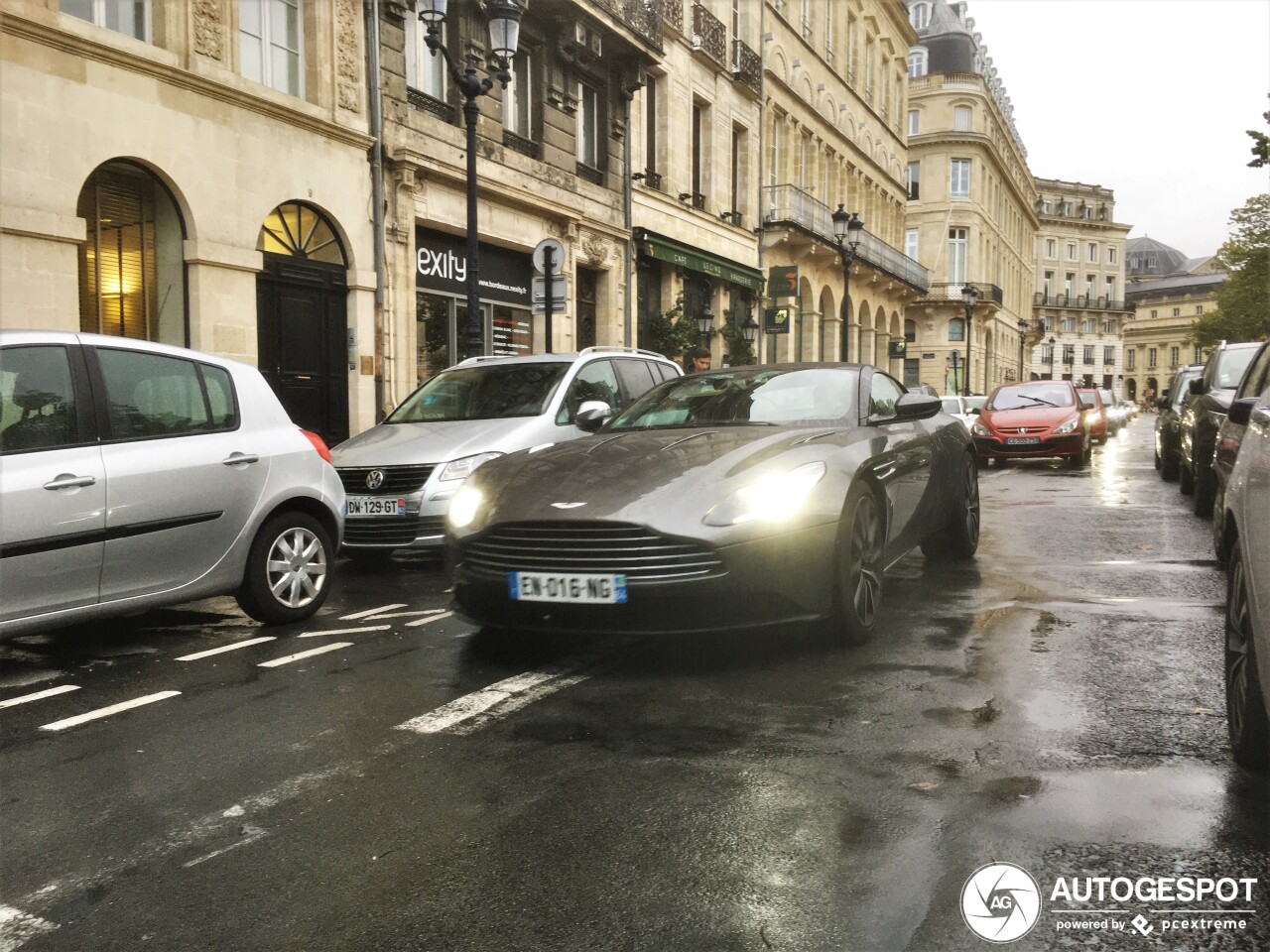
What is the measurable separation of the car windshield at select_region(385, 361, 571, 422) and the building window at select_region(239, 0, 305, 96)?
6.86 m

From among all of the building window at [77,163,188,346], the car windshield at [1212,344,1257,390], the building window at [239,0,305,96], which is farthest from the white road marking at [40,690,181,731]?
the building window at [239,0,305,96]

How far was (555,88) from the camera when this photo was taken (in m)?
20.6

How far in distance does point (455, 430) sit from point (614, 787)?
219 inches

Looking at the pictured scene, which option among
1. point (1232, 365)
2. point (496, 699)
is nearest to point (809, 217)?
point (1232, 365)

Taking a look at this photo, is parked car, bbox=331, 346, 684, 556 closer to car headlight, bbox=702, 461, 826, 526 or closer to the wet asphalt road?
the wet asphalt road

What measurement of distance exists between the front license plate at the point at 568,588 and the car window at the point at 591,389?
14.2 feet

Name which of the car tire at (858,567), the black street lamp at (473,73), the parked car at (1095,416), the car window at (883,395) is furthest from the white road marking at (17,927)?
the parked car at (1095,416)

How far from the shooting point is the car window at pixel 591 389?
9.30 m

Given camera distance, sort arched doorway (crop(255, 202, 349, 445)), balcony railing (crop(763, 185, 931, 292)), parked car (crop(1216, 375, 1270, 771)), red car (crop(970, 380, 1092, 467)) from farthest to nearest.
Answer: balcony railing (crop(763, 185, 931, 292)) < red car (crop(970, 380, 1092, 467)) < arched doorway (crop(255, 202, 349, 445)) < parked car (crop(1216, 375, 1270, 771))

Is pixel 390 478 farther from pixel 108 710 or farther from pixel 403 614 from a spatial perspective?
pixel 108 710

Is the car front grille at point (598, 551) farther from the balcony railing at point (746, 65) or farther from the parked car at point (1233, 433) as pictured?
the balcony railing at point (746, 65)

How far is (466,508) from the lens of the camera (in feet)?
17.5

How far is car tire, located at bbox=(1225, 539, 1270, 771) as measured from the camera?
133 inches

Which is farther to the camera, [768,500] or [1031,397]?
[1031,397]
